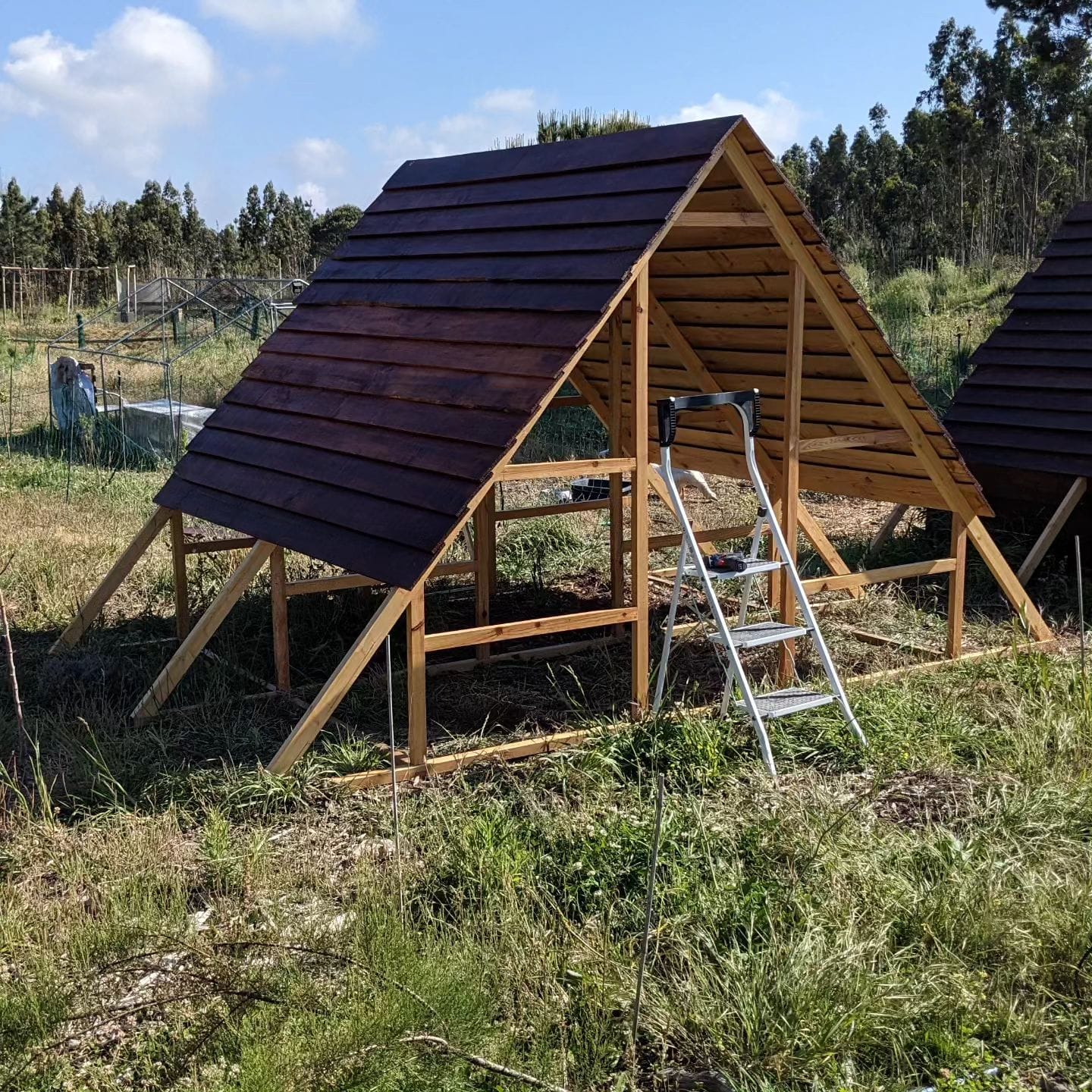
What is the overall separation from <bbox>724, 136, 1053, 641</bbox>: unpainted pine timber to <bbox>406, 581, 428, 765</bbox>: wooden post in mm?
2578

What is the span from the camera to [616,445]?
6.69m

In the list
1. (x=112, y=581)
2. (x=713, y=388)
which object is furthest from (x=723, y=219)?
(x=112, y=581)

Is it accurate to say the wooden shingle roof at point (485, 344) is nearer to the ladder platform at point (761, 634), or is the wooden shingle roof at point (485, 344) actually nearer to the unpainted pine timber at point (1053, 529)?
the ladder platform at point (761, 634)

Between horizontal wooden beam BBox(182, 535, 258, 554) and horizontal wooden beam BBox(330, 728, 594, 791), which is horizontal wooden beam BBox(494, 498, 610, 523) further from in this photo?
horizontal wooden beam BBox(330, 728, 594, 791)

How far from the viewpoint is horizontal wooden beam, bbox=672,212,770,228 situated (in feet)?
19.3

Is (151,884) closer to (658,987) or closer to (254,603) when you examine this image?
(658,987)

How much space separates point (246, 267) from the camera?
36.3m

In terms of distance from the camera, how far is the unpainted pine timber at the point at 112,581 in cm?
720

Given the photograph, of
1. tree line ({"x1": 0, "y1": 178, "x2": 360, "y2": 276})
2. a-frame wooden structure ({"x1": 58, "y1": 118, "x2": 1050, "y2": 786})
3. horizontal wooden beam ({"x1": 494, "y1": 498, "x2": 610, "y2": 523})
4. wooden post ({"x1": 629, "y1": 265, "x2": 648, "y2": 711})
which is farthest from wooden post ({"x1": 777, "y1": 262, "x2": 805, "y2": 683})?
tree line ({"x1": 0, "y1": 178, "x2": 360, "y2": 276})

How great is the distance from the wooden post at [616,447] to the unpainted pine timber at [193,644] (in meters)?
1.89

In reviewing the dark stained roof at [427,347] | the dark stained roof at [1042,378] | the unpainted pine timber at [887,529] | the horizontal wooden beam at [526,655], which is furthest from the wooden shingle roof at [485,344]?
the dark stained roof at [1042,378]

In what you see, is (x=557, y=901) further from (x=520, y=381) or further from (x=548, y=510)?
(x=548, y=510)

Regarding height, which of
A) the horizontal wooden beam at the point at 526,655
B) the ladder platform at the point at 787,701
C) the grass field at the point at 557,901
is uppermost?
the ladder platform at the point at 787,701

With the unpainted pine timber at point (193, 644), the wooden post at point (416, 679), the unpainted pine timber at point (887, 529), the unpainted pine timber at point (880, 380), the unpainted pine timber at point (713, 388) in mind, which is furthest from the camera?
the unpainted pine timber at point (887, 529)
